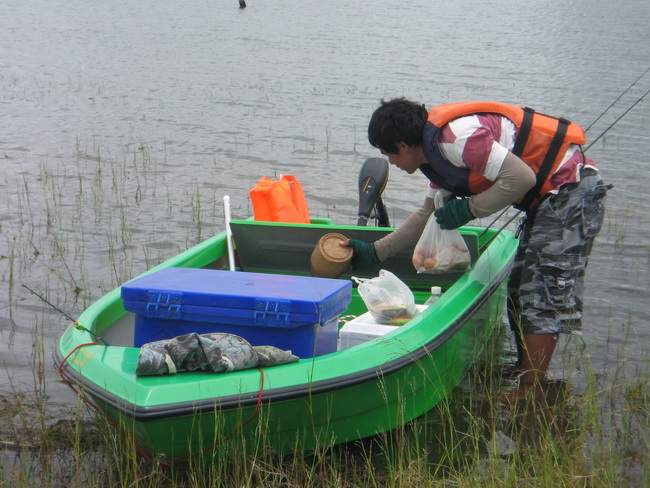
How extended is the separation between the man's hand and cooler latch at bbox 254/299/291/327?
1.50 meters

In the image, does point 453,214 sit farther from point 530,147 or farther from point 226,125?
point 226,125

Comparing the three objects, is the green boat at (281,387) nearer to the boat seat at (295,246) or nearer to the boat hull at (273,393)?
the boat hull at (273,393)

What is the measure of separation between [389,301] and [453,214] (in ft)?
1.79

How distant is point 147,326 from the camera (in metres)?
3.84

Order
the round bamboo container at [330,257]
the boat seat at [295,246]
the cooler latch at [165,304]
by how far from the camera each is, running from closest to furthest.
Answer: the cooler latch at [165,304] → the round bamboo container at [330,257] → the boat seat at [295,246]

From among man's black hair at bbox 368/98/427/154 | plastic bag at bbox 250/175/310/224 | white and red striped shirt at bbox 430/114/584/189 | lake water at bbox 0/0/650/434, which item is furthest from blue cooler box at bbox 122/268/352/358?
plastic bag at bbox 250/175/310/224

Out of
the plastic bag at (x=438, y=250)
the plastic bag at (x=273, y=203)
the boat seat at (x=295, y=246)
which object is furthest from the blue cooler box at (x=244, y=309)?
the plastic bag at (x=273, y=203)

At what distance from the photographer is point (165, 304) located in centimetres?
372

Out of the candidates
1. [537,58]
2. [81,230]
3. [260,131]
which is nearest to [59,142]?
[260,131]

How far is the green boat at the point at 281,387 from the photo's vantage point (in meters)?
3.36

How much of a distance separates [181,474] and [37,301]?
2.92 meters

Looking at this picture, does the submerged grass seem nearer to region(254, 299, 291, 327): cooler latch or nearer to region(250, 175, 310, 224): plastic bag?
region(254, 299, 291, 327): cooler latch

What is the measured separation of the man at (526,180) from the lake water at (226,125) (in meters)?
1.09

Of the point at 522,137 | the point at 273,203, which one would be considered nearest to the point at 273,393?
the point at 522,137
